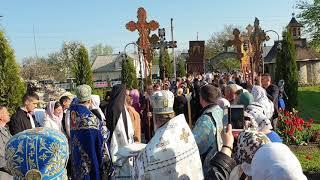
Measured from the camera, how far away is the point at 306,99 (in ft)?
93.1

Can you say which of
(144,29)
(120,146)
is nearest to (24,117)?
(120,146)

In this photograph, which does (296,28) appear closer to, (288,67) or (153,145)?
(288,67)

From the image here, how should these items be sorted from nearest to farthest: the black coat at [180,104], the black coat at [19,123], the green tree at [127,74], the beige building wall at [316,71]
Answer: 1. the black coat at [19,123]
2. the black coat at [180,104]
3. the green tree at [127,74]
4. the beige building wall at [316,71]

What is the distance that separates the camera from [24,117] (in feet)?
22.7

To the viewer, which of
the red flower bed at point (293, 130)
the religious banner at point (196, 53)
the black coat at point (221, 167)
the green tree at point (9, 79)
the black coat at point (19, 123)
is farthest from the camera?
the religious banner at point (196, 53)

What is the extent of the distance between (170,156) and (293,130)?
27.0 feet

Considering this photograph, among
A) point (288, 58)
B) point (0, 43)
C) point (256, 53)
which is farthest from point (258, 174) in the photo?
point (288, 58)

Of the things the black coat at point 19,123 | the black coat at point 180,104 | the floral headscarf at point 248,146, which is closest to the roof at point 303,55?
the black coat at point 180,104

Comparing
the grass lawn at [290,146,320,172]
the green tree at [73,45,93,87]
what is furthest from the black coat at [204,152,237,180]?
the green tree at [73,45,93,87]

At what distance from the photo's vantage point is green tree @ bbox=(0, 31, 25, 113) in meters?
11.6

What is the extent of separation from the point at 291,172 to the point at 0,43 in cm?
1139

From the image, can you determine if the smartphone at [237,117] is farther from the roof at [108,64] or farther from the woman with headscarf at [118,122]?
the roof at [108,64]

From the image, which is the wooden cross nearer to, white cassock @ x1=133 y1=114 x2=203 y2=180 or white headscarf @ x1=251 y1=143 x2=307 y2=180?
white cassock @ x1=133 y1=114 x2=203 y2=180

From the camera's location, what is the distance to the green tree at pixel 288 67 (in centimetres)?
2181
